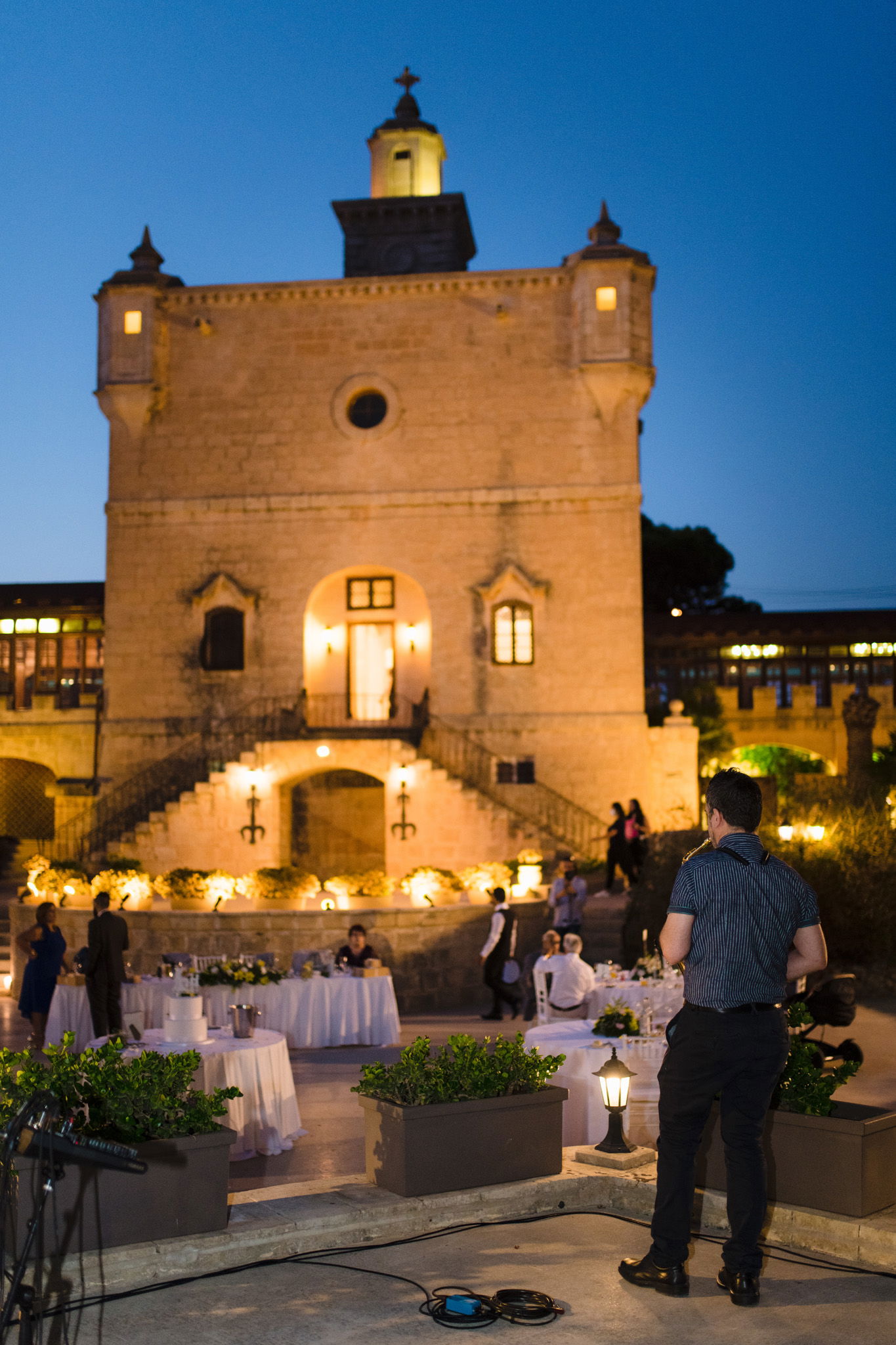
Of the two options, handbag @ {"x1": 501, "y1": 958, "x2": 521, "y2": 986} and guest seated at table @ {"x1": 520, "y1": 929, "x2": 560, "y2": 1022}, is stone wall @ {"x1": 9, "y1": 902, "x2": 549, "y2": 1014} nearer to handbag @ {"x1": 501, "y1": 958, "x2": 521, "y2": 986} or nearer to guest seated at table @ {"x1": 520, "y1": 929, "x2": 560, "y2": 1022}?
guest seated at table @ {"x1": 520, "y1": 929, "x2": 560, "y2": 1022}

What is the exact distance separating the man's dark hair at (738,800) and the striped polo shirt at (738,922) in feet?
0.23

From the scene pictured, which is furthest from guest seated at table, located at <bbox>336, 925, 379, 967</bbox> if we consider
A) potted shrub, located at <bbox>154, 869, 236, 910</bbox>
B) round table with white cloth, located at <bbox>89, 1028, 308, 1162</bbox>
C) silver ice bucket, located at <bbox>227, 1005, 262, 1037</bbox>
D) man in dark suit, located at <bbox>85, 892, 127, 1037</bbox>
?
silver ice bucket, located at <bbox>227, 1005, 262, 1037</bbox>

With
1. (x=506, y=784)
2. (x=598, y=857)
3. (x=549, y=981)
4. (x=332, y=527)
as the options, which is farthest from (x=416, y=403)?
(x=549, y=981)

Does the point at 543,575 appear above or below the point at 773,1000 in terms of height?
above

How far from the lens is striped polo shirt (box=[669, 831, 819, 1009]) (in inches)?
187

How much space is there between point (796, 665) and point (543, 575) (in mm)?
7933

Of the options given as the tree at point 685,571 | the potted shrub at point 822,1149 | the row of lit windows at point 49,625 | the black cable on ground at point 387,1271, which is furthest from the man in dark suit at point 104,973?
the tree at point 685,571

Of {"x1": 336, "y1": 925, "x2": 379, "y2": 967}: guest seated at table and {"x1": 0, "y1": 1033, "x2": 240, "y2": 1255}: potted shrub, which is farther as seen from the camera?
{"x1": 336, "y1": 925, "x2": 379, "y2": 967}: guest seated at table

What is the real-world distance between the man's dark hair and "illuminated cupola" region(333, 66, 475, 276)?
24825 mm

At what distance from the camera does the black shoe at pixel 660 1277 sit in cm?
478

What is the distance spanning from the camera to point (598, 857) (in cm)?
2359

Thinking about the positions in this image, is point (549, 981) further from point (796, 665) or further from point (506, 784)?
point (796, 665)

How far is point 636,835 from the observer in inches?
764

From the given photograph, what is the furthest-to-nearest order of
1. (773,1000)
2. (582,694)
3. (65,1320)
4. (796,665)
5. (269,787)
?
1. (796,665)
2. (582,694)
3. (269,787)
4. (773,1000)
5. (65,1320)
